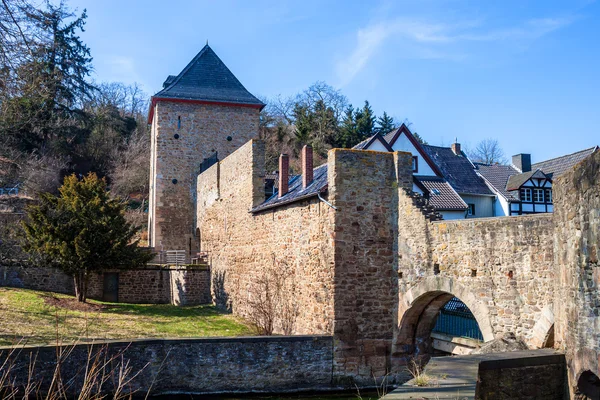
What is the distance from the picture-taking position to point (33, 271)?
19922 millimetres

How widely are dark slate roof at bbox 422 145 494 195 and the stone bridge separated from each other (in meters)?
13.5

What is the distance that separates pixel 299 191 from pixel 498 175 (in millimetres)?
18610

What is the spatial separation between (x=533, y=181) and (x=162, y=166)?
1793cm

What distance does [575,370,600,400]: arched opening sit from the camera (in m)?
7.00

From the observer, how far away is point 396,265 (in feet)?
40.3

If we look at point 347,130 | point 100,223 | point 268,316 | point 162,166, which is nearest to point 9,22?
point 268,316

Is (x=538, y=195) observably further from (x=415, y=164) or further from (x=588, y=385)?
(x=588, y=385)

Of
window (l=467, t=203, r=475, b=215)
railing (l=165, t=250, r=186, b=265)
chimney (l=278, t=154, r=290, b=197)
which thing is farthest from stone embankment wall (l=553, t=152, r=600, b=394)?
window (l=467, t=203, r=475, b=215)

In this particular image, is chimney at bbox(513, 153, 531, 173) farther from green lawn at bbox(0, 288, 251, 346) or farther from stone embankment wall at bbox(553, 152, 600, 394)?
stone embankment wall at bbox(553, 152, 600, 394)

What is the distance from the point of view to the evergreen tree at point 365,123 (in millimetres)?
38625

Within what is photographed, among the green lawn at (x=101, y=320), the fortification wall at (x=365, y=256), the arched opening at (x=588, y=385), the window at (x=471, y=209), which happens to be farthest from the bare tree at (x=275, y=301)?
the window at (x=471, y=209)

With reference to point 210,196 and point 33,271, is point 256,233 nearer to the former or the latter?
point 210,196

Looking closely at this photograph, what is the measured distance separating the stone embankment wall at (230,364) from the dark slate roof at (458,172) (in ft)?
57.0

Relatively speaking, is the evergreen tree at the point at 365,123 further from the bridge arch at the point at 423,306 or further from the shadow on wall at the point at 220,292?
→ the bridge arch at the point at 423,306
